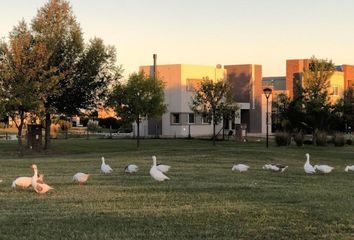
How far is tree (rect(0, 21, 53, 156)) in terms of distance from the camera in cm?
3164

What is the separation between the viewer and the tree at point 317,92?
47.2 metres

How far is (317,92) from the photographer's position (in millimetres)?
49062

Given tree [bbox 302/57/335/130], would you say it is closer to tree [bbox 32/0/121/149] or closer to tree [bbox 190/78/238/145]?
tree [bbox 190/78/238/145]

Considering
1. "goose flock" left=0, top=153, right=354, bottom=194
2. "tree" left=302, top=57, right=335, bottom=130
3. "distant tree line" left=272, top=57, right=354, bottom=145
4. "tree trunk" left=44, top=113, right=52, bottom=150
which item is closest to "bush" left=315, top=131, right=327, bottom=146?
"distant tree line" left=272, top=57, right=354, bottom=145

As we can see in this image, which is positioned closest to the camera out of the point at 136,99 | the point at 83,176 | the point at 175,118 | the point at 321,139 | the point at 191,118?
the point at 83,176

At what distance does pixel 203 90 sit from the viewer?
45344mm

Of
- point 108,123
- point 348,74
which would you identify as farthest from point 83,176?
point 348,74

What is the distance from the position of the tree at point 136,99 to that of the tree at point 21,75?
27.2 ft

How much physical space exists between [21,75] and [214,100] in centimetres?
1794

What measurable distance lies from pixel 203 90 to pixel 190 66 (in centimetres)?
1799

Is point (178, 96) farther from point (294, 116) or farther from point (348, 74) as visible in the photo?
point (348, 74)

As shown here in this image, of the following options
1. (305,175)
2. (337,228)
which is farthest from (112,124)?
(337,228)

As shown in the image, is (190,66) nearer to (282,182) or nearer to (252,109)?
(252,109)

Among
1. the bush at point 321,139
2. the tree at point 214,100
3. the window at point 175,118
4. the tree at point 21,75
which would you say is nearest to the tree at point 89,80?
the tree at point 21,75
